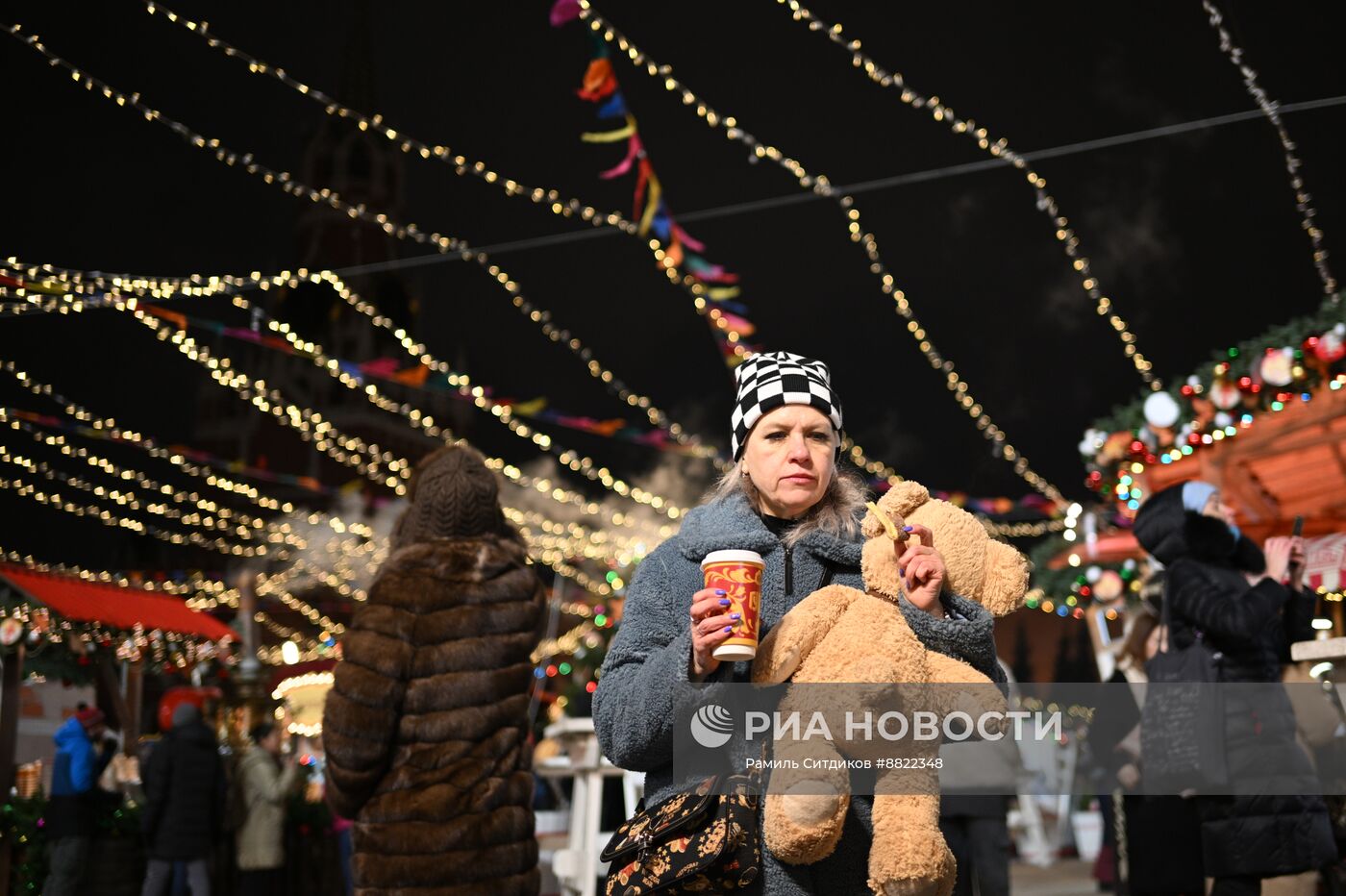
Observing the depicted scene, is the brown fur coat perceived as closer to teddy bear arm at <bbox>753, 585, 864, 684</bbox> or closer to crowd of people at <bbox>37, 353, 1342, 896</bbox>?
crowd of people at <bbox>37, 353, 1342, 896</bbox>

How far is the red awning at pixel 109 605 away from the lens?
10414 millimetres

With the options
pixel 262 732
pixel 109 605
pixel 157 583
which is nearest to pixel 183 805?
pixel 262 732

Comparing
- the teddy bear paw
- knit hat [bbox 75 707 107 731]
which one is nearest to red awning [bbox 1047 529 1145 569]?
knit hat [bbox 75 707 107 731]

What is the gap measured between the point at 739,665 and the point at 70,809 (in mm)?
6666

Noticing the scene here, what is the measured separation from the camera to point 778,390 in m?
2.29

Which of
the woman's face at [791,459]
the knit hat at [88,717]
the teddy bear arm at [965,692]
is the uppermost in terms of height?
the knit hat at [88,717]

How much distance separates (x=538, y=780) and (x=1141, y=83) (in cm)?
1027

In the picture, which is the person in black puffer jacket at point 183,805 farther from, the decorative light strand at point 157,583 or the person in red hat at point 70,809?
the decorative light strand at point 157,583

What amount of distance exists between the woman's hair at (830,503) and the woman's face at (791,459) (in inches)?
0.8

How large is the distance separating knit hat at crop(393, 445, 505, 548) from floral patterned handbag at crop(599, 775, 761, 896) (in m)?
1.61

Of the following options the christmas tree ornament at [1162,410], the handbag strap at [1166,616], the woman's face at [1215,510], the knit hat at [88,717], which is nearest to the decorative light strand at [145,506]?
the knit hat at [88,717]

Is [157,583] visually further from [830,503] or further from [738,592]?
[738,592]

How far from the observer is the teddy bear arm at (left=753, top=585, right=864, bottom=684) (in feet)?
6.35

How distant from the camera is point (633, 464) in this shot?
30.8 m
